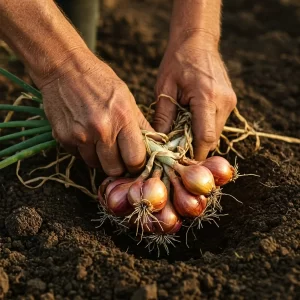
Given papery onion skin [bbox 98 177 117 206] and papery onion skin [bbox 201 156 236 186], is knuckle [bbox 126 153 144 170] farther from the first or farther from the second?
papery onion skin [bbox 201 156 236 186]

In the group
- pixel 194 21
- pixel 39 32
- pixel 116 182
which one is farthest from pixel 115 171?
pixel 194 21

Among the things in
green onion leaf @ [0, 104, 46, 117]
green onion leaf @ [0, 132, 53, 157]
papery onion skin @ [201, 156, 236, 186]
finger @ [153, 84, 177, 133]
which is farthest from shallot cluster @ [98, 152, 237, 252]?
green onion leaf @ [0, 104, 46, 117]

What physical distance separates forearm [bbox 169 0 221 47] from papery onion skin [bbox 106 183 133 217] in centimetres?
71

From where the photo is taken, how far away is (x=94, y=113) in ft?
7.25

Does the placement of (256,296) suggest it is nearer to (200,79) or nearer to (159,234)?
(159,234)

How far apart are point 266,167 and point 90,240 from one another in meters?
0.83

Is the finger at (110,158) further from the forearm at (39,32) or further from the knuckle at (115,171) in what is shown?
the forearm at (39,32)

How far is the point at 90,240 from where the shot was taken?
224 centimetres

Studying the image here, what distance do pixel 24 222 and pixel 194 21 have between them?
1.06 metres

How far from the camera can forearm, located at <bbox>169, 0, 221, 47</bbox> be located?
260 centimetres

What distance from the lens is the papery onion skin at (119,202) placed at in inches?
88.0

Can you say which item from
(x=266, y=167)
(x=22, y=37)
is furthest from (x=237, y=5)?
(x=22, y=37)

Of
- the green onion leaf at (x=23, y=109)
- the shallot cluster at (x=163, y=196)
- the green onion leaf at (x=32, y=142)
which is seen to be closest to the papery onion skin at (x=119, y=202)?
the shallot cluster at (x=163, y=196)

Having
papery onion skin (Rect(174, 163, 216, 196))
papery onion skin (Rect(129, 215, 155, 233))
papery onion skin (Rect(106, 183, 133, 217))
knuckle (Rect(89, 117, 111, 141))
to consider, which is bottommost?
papery onion skin (Rect(129, 215, 155, 233))
